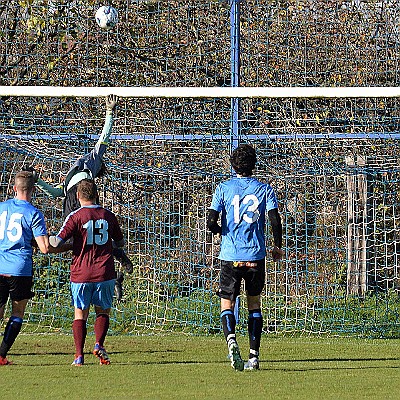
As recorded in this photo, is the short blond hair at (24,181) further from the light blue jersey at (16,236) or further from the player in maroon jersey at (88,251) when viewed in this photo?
the player in maroon jersey at (88,251)

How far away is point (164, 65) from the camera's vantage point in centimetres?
1486

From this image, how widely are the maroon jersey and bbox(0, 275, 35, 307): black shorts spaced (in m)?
0.41

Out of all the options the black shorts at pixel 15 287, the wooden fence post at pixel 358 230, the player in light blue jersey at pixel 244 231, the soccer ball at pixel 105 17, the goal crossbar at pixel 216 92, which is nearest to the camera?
the player in light blue jersey at pixel 244 231

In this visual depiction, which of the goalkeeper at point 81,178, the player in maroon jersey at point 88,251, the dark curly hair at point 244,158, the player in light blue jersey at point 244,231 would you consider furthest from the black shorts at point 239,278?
the goalkeeper at point 81,178

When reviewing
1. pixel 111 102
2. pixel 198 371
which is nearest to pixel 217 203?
pixel 198 371

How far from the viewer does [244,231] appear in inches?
347

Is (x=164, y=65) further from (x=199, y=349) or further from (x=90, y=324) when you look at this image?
(x=199, y=349)

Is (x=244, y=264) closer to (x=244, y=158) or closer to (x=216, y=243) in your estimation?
(x=244, y=158)

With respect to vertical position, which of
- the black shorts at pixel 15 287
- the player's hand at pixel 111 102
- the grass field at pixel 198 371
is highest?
the player's hand at pixel 111 102

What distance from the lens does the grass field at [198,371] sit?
24.1 ft

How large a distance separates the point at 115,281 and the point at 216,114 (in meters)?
5.42

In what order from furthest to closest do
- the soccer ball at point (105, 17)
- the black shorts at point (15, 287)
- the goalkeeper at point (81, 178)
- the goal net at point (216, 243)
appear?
the goal net at point (216, 243) → the soccer ball at point (105, 17) → the goalkeeper at point (81, 178) → the black shorts at point (15, 287)

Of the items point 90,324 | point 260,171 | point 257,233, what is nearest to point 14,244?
point 257,233

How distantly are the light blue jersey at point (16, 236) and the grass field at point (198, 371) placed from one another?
85 cm
